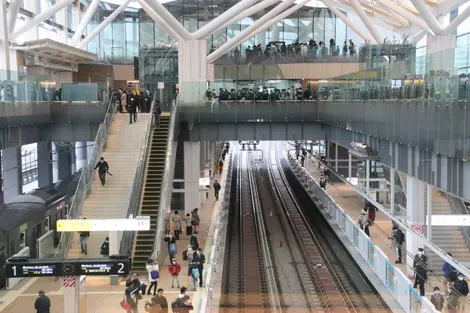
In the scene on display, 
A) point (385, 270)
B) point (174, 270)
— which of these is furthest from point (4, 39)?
point (385, 270)

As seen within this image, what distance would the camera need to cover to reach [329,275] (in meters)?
23.2

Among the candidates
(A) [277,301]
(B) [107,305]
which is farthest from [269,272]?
(B) [107,305]

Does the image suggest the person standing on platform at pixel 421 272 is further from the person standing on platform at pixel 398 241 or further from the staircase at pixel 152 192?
the staircase at pixel 152 192

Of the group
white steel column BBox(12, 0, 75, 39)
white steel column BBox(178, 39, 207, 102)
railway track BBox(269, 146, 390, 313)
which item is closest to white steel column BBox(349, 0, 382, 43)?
white steel column BBox(178, 39, 207, 102)

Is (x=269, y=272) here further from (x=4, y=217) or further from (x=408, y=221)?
(x=4, y=217)

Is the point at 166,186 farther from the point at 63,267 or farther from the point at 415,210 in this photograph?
the point at 63,267

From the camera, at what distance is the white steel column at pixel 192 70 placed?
32219 mm

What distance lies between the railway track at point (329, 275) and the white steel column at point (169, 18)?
10770 mm

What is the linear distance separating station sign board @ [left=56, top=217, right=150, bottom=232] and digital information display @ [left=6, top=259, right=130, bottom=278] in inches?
79.9

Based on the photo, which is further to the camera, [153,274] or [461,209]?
[461,209]

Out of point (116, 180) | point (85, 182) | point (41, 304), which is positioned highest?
point (85, 182)

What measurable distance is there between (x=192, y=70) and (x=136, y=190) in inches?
462

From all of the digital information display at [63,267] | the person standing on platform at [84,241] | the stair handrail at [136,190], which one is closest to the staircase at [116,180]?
the person standing on platform at [84,241]

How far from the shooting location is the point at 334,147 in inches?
1845
